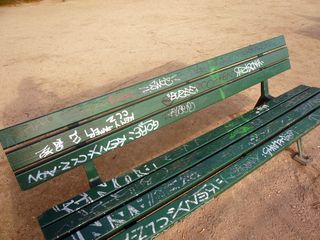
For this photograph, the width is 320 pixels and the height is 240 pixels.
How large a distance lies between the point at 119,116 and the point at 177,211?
860 millimetres

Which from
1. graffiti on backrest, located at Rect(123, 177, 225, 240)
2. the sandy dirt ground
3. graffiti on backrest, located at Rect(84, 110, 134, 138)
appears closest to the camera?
graffiti on backrest, located at Rect(123, 177, 225, 240)

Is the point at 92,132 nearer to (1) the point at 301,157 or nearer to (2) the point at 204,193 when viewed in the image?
(2) the point at 204,193

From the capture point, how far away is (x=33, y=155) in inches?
71.8

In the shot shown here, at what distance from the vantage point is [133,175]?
6.93 ft

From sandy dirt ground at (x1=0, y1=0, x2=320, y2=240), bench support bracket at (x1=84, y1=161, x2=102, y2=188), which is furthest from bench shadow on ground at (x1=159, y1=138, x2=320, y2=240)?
bench support bracket at (x1=84, y1=161, x2=102, y2=188)

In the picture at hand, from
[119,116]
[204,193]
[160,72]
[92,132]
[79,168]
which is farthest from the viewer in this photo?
[160,72]

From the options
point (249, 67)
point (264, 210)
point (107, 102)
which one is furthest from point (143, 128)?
point (249, 67)

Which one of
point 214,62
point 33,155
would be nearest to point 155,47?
point 214,62

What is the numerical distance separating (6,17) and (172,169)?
13.6 meters

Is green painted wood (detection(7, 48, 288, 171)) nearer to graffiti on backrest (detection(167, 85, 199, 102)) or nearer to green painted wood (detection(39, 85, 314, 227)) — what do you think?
graffiti on backrest (detection(167, 85, 199, 102))

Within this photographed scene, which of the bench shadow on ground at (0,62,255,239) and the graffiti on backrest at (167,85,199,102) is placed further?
the bench shadow on ground at (0,62,255,239)

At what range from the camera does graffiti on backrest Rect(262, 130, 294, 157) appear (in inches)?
91.0

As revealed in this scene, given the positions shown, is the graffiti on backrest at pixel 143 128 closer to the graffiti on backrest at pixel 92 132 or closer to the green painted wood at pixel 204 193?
the graffiti on backrest at pixel 92 132

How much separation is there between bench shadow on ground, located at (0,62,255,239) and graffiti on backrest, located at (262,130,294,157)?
1231 mm
